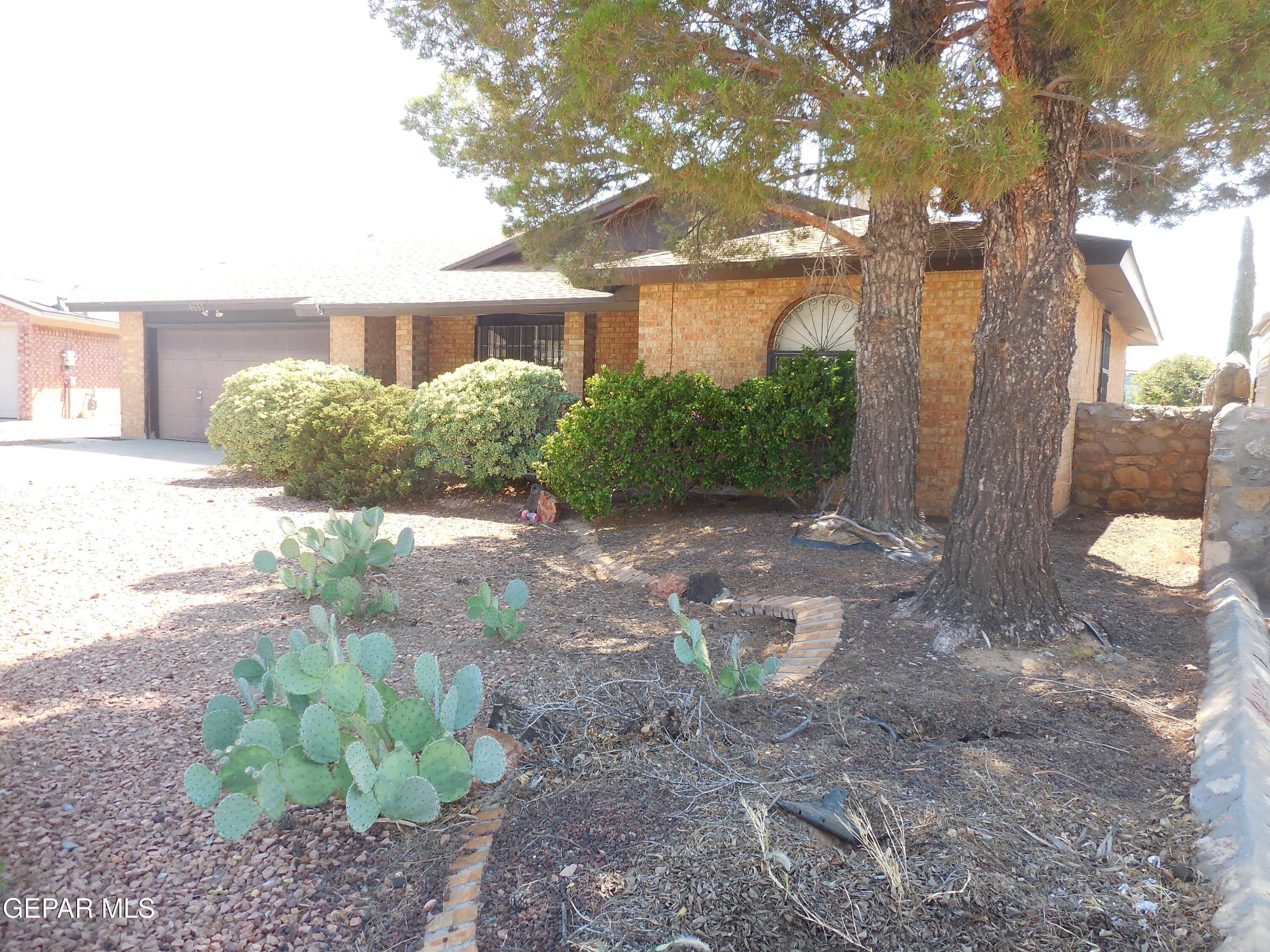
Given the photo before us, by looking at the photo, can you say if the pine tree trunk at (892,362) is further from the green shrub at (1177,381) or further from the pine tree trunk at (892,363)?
the green shrub at (1177,381)

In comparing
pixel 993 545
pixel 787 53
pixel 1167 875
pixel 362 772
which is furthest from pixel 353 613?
pixel 787 53

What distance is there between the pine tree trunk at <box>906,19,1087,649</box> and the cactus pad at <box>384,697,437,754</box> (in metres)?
3.09

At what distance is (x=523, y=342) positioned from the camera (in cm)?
1510

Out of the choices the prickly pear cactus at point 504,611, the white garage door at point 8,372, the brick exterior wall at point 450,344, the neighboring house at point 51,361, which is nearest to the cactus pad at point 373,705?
the prickly pear cactus at point 504,611

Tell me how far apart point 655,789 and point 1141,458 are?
955 cm

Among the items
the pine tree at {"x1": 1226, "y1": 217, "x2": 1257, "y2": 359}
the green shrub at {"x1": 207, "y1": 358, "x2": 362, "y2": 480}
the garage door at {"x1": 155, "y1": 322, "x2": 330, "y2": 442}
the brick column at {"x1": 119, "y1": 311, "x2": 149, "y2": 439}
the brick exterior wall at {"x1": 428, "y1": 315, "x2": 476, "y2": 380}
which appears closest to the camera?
the green shrub at {"x1": 207, "y1": 358, "x2": 362, "y2": 480}

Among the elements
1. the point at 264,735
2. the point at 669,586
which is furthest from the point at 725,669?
the point at 669,586

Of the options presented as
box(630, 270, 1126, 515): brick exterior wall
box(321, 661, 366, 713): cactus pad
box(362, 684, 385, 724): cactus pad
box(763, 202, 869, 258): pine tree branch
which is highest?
box(763, 202, 869, 258): pine tree branch

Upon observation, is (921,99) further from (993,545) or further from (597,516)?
(597,516)

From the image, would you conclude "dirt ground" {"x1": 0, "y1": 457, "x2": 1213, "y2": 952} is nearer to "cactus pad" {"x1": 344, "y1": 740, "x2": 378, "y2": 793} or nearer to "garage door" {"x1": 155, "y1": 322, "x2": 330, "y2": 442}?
"cactus pad" {"x1": 344, "y1": 740, "x2": 378, "y2": 793}

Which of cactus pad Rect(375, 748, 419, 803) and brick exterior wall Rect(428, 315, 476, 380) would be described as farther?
brick exterior wall Rect(428, 315, 476, 380)

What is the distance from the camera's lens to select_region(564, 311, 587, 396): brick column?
44.2 ft

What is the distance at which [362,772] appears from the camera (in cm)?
237

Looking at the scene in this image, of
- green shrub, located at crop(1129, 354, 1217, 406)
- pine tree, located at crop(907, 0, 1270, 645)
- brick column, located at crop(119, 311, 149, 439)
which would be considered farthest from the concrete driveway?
green shrub, located at crop(1129, 354, 1217, 406)
